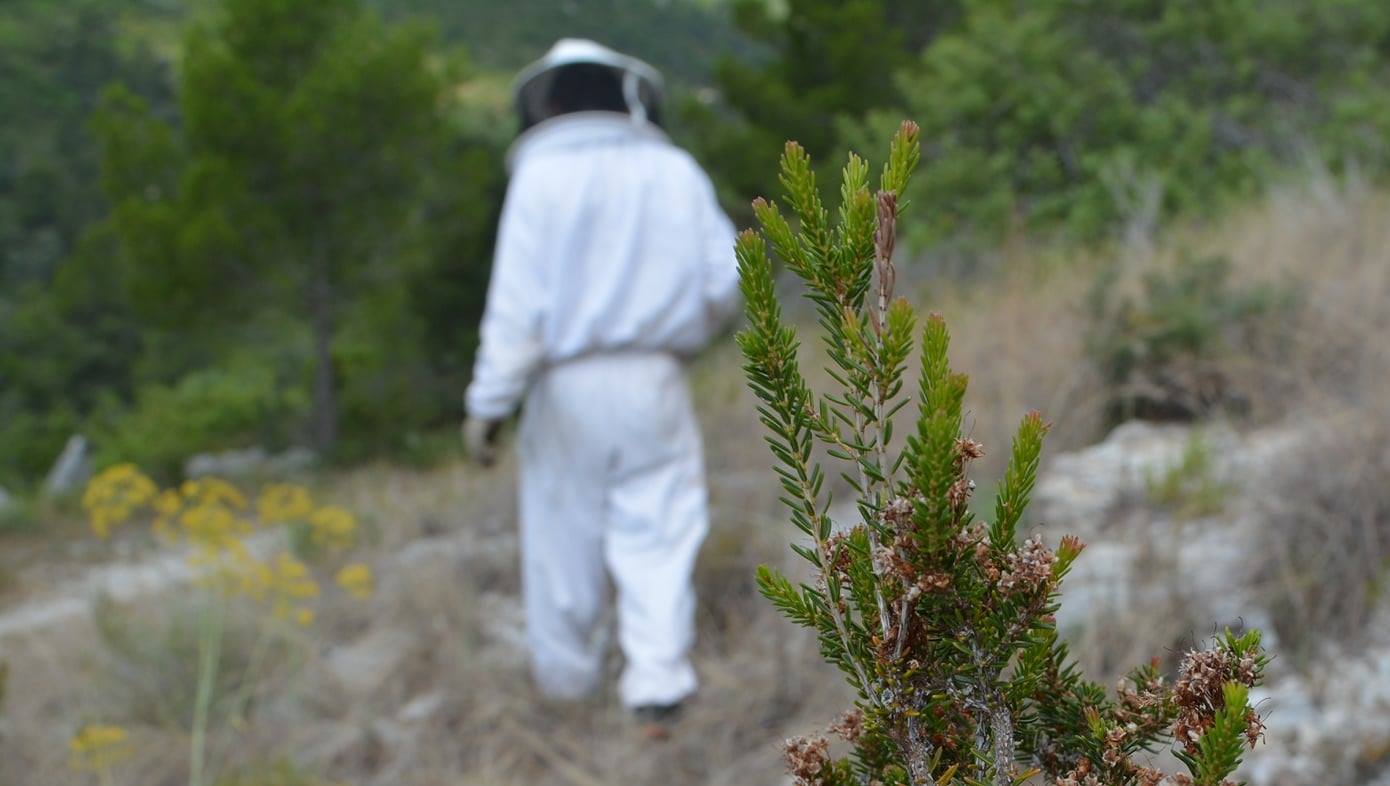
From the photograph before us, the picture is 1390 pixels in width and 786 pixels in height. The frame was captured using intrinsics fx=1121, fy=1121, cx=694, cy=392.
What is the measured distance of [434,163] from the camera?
13.6m

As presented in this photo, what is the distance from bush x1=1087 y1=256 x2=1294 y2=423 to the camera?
4238mm

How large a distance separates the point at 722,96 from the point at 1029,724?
1250cm

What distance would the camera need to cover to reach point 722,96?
12742 mm

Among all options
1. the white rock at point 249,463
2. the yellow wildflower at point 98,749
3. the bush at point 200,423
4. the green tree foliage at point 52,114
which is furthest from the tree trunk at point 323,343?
the green tree foliage at point 52,114

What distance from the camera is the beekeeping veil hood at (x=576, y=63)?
3428 millimetres

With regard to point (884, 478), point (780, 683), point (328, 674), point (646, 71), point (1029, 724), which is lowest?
point (328, 674)

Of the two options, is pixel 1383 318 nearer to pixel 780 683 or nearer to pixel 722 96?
pixel 780 683

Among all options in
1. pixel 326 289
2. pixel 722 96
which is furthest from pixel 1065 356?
pixel 326 289

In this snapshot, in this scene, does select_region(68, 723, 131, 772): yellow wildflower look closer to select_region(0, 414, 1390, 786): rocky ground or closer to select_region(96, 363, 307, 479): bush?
select_region(0, 414, 1390, 786): rocky ground

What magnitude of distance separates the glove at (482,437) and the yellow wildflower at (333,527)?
447mm

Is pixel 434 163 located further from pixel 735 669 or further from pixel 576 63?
pixel 735 669

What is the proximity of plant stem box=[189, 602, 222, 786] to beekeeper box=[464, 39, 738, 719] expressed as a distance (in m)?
0.91

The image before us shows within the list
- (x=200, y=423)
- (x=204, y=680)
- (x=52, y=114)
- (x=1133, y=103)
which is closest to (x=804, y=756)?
(x=204, y=680)

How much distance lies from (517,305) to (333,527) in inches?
37.6
